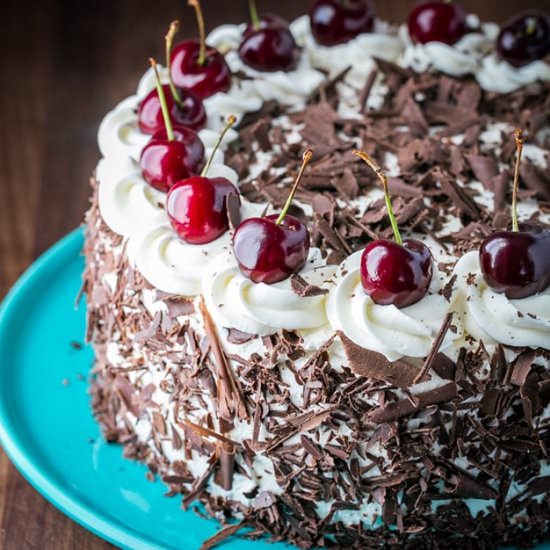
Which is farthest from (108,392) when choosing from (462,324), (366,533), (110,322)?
(462,324)

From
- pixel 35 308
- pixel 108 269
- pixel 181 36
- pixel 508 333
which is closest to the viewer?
pixel 508 333

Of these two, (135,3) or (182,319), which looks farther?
(135,3)

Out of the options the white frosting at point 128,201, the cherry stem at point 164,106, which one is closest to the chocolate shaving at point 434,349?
the white frosting at point 128,201

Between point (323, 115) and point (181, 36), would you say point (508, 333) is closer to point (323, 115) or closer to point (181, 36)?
point (323, 115)

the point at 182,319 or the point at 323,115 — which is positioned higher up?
the point at 323,115

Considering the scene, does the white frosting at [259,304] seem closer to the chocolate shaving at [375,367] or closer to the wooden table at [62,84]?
the chocolate shaving at [375,367]

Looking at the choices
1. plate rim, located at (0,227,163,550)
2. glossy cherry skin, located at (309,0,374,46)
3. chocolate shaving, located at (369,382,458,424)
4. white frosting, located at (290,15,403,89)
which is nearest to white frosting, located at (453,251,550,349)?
chocolate shaving, located at (369,382,458,424)

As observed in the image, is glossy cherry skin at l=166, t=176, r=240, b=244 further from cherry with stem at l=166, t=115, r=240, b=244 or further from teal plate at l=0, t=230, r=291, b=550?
teal plate at l=0, t=230, r=291, b=550

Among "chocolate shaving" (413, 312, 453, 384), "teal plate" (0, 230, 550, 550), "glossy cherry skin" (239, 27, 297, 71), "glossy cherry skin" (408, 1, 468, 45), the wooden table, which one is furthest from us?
the wooden table
